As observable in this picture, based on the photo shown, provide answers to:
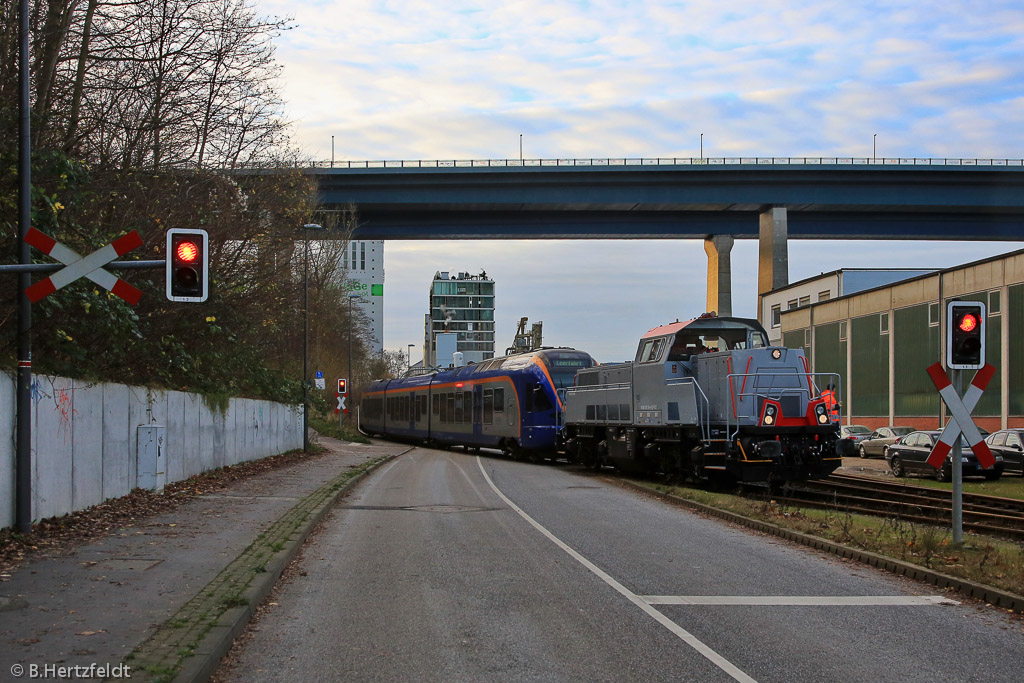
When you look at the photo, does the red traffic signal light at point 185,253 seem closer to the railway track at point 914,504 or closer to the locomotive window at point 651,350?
the railway track at point 914,504

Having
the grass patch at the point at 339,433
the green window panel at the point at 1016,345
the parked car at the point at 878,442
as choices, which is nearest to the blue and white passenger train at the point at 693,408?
the parked car at the point at 878,442

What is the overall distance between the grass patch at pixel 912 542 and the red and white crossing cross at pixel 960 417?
103cm

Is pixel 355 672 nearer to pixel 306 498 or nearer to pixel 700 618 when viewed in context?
pixel 700 618

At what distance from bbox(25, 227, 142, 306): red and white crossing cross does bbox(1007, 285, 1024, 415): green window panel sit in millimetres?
37205

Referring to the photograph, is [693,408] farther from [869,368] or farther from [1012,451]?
[869,368]

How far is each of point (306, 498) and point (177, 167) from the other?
8.87m

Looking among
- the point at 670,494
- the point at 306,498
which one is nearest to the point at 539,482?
the point at 670,494

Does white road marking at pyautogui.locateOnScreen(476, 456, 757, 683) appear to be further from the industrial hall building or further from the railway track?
the industrial hall building

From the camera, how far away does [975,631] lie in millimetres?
8180

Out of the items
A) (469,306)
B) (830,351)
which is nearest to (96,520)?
(830,351)

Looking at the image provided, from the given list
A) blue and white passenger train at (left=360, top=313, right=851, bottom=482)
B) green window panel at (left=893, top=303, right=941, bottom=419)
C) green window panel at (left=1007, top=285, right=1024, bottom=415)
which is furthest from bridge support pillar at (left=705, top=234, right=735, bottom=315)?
blue and white passenger train at (left=360, top=313, right=851, bottom=482)

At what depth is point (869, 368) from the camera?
52438mm

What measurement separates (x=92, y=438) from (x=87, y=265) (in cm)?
441

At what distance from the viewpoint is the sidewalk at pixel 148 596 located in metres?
6.45
